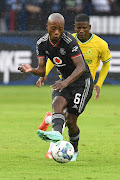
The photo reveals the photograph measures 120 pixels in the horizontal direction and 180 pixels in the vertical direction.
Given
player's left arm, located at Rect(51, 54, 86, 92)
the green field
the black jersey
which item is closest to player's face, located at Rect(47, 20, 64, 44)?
the black jersey

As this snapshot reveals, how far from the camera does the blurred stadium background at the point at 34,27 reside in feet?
66.0

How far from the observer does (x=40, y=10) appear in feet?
71.5

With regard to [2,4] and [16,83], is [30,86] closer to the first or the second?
[16,83]

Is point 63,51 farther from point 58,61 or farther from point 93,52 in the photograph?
point 93,52

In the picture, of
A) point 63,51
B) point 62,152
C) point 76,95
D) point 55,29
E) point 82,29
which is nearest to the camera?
point 62,152

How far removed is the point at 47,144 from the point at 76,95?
6.66 ft

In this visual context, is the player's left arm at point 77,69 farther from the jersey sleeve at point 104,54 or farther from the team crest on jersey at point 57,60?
the jersey sleeve at point 104,54

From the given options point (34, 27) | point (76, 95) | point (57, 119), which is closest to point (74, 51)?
point (76, 95)

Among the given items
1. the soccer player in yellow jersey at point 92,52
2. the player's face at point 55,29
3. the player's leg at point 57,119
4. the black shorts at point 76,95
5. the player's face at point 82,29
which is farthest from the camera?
the soccer player in yellow jersey at point 92,52

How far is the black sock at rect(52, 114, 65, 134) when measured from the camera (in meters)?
6.78

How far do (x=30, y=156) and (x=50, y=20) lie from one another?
2.07 m

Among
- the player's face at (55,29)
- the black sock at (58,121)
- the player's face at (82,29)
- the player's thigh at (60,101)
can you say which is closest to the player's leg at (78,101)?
the player's thigh at (60,101)

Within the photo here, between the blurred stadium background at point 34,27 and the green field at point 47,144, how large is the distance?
333 centimetres

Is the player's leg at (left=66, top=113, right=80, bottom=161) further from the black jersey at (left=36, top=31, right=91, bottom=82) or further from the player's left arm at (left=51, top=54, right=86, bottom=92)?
the player's left arm at (left=51, top=54, right=86, bottom=92)
